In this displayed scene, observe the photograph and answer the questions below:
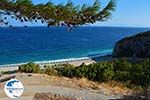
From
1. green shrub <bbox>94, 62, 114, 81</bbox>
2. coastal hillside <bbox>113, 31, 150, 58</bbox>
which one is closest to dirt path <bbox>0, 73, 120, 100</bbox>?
green shrub <bbox>94, 62, 114, 81</bbox>

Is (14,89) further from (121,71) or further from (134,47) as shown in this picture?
(134,47)

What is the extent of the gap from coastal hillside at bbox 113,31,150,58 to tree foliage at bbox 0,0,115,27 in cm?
5598

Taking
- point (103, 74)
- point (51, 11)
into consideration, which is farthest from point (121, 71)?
point (51, 11)

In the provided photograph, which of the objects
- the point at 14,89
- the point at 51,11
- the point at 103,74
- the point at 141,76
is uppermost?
the point at 51,11

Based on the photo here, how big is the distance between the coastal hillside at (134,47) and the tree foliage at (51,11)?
55985 mm

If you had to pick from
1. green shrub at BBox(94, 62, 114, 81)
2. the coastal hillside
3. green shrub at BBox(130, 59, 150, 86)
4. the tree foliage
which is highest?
the tree foliage

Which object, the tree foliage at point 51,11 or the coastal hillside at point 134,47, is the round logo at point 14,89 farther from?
the coastal hillside at point 134,47

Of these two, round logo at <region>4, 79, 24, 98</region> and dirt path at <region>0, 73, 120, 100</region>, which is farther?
dirt path at <region>0, 73, 120, 100</region>

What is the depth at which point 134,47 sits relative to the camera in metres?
68.7

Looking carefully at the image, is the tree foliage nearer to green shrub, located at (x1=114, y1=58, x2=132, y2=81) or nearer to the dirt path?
the dirt path

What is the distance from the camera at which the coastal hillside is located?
65312mm

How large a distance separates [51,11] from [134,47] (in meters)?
61.9

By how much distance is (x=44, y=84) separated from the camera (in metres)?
20.3

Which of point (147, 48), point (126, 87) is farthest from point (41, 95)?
point (147, 48)
